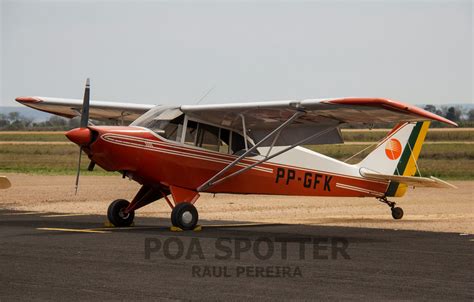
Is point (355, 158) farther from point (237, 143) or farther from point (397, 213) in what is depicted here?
point (237, 143)

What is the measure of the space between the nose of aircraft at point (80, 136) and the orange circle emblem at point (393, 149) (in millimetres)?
7574

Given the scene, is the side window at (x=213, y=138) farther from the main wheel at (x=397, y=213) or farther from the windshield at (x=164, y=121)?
the main wheel at (x=397, y=213)

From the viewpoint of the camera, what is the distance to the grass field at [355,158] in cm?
4534

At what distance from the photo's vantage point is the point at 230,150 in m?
18.8

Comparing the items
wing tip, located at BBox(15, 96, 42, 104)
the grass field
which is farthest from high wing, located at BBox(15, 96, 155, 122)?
the grass field

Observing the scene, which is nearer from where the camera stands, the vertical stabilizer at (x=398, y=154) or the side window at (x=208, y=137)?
the side window at (x=208, y=137)

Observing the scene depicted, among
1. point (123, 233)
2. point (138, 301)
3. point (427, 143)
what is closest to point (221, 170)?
point (123, 233)

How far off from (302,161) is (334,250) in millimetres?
5486

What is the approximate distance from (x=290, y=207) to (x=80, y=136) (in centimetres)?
1018

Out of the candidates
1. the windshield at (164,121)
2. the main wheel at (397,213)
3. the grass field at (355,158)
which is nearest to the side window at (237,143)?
the windshield at (164,121)

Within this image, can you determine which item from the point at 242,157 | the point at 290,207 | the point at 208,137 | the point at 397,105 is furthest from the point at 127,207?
the point at 290,207

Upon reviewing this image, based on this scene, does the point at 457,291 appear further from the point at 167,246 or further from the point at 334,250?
the point at 167,246

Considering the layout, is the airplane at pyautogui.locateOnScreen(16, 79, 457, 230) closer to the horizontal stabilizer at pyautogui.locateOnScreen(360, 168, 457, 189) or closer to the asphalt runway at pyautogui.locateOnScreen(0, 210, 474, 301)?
the horizontal stabilizer at pyautogui.locateOnScreen(360, 168, 457, 189)

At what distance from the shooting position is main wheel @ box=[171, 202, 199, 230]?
1736 cm
